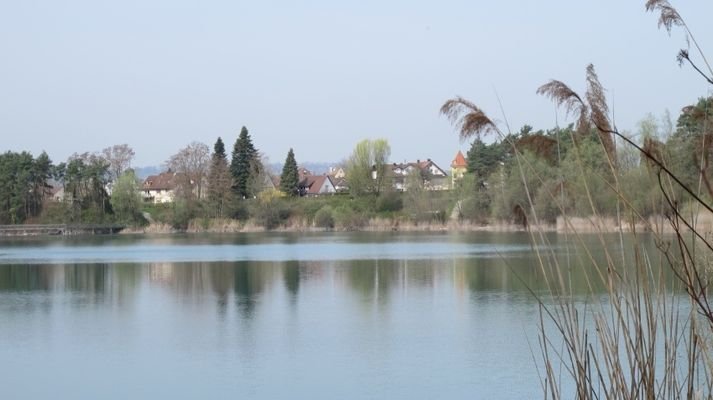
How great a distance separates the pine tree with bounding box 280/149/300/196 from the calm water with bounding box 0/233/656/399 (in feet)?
144

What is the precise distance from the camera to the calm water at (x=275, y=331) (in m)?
12.0

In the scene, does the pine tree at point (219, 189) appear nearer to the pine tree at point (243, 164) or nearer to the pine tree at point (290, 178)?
the pine tree at point (243, 164)

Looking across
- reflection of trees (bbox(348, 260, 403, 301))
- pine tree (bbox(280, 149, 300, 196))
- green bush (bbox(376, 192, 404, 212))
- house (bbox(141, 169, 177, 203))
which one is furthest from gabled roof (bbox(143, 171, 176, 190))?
reflection of trees (bbox(348, 260, 403, 301))

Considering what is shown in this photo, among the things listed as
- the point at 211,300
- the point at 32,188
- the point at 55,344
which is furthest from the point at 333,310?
the point at 32,188

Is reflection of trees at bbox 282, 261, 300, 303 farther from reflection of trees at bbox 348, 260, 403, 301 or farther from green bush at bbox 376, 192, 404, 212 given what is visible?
green bush at bbox 376, 192, 404, 212

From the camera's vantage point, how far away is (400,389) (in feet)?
37.5

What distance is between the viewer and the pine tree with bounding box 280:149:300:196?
7588cm

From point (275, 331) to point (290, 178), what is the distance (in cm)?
6057

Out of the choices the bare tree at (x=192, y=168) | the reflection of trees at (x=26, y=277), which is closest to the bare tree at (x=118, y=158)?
the bare tree at (x=192, y=168)

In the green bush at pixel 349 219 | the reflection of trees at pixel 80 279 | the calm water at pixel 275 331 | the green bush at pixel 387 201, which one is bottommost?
the calm water at pixel 275 331

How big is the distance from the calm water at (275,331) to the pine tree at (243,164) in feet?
134

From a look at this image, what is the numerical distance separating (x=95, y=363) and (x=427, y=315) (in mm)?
6616

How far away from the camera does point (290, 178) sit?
76.8 meters

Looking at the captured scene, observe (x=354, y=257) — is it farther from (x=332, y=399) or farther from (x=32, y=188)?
(x=32, y=188)
